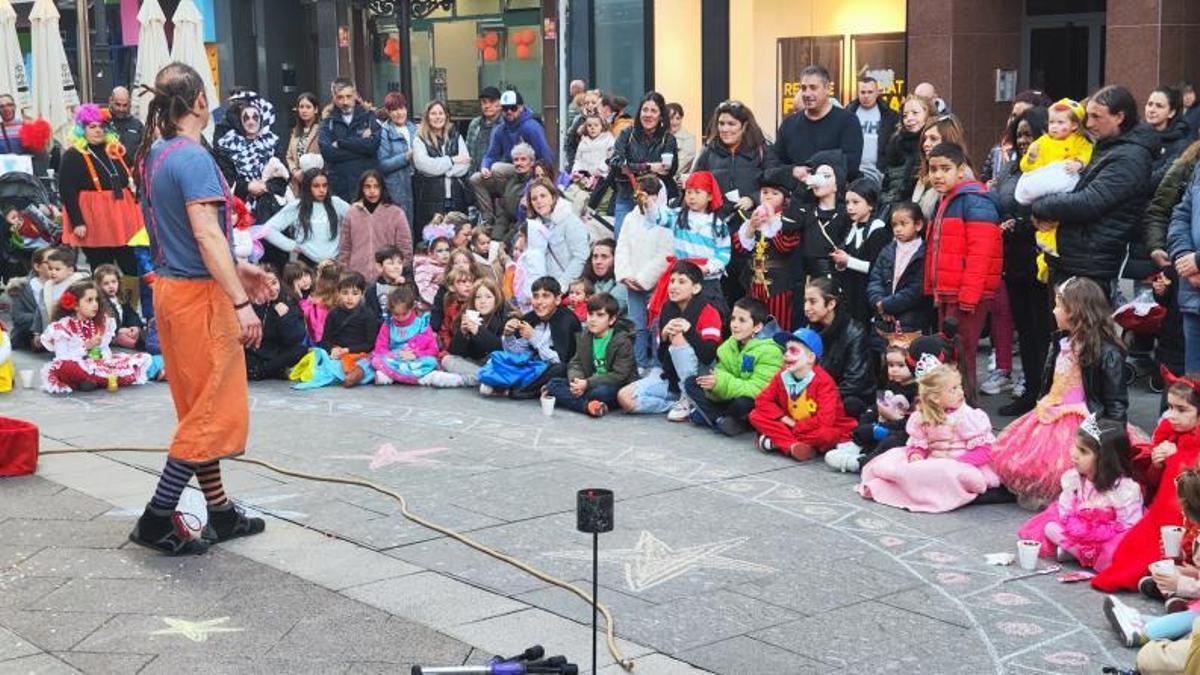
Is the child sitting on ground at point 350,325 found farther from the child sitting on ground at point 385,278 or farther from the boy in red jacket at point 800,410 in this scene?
the boy in red jacket at point 800,410

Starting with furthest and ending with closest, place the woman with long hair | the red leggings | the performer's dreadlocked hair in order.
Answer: the woman with long hair, the red leggings, the performer's dreadlocked hair

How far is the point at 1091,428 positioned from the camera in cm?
745

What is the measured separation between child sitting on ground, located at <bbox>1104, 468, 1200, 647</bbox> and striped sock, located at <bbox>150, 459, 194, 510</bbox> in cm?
390

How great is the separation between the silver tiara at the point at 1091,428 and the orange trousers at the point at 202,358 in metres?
3.68

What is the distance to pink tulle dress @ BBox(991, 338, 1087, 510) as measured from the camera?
8.13 m

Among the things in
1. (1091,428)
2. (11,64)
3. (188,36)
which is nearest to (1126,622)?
(1091,428)

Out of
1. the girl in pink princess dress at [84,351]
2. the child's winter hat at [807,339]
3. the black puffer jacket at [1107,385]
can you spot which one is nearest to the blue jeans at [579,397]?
the child's winter hat at [807,339]

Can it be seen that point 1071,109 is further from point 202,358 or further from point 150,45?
point 150,45

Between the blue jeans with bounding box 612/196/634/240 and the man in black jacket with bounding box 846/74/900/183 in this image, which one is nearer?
the man in black jacket with bounding box 846/74/900/183

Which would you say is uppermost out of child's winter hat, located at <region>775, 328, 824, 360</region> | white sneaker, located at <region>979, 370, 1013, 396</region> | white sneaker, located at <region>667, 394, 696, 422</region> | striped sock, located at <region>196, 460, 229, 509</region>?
child's winter hat, located at <region>775, 328, 824, 360</region>

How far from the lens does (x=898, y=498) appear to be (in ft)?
27.6

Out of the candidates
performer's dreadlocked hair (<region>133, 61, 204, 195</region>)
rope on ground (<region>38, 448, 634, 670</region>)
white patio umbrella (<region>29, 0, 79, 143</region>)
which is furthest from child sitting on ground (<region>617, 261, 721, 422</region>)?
white patio umbrella (<region>29, 0, 79, 143</region>)

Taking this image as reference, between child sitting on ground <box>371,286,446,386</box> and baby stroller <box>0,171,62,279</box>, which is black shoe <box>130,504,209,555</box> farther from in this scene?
baby stroller <box>0,171,62,279</box>

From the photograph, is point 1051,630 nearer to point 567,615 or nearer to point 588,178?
point 567,615
